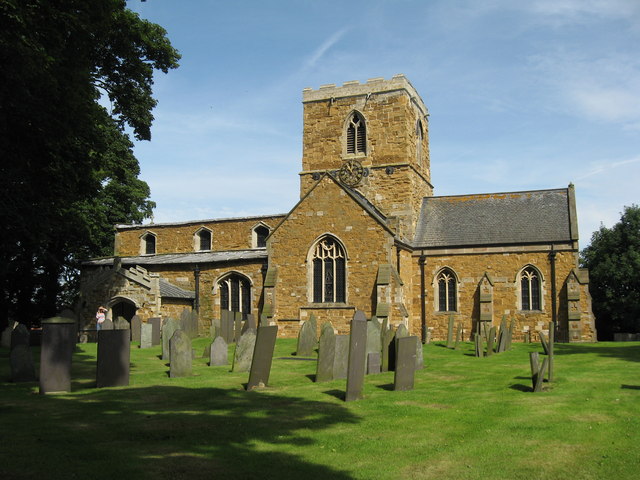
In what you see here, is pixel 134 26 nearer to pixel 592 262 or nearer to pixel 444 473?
pixel 444 473

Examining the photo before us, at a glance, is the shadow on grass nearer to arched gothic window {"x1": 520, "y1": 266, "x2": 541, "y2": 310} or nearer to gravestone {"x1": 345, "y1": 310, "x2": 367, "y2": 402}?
arched gothic window {"x1": 520, "y1": 266, "x2": 541, "y2": 310}

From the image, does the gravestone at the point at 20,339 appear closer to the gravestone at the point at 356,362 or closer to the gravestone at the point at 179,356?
the gravestone at the point at 179,356

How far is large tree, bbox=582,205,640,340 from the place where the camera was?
38.9 meters

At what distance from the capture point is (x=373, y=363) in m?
15.5

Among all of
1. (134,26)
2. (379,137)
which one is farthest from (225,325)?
(379,137)

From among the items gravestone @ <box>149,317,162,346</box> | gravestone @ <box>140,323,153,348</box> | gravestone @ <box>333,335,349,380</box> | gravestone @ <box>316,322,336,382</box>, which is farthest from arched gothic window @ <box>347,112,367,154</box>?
gravestone @ <box>316,322,336,382</box>

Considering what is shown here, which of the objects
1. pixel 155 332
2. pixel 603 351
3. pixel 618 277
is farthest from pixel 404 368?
pixel 618 277

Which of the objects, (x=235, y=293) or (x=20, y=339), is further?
(x=235, y=293)

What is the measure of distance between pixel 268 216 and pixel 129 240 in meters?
9.27

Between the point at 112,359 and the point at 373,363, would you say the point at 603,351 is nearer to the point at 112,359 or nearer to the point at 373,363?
the point at 373,363

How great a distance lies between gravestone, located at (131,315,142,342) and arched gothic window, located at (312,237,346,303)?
7.39 meters

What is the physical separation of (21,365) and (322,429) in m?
8.16

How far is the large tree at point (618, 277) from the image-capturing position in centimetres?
3891

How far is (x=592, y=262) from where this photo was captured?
4381 cm
